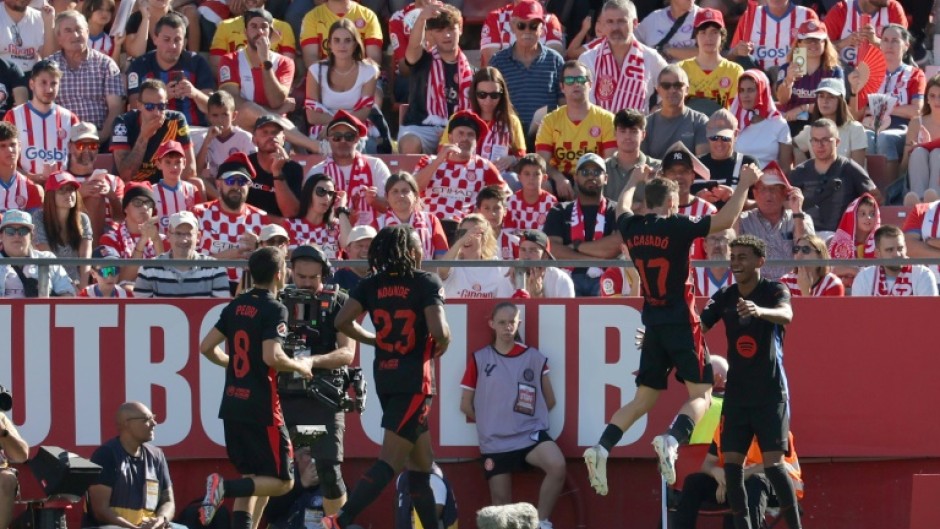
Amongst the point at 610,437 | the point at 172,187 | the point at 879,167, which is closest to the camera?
the point at 610,437

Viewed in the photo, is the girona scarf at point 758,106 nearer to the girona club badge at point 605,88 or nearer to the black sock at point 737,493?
the girona club badge at point 605,88

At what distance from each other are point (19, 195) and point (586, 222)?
4275mm

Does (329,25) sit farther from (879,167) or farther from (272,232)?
(879,167)

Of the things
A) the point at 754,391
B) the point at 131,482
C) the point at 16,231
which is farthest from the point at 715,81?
the point at 131,482

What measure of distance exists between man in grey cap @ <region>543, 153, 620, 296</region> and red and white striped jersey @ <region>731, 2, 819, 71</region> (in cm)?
345

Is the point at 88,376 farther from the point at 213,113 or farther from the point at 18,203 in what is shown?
the point at 213,113

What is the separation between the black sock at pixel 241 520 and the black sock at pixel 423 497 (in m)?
0.96

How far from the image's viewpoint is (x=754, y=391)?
10688 millimetres

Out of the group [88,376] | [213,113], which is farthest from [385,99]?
[88,376]

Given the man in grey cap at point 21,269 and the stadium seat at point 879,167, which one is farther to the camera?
the stadium seat at point 879,167

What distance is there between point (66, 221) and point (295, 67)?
3.57 metres

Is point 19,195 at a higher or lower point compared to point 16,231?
higher

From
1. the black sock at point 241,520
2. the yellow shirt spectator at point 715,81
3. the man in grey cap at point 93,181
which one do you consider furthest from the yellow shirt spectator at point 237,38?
the black sock at point 241,520

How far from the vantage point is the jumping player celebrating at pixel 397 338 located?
34.7 feet
